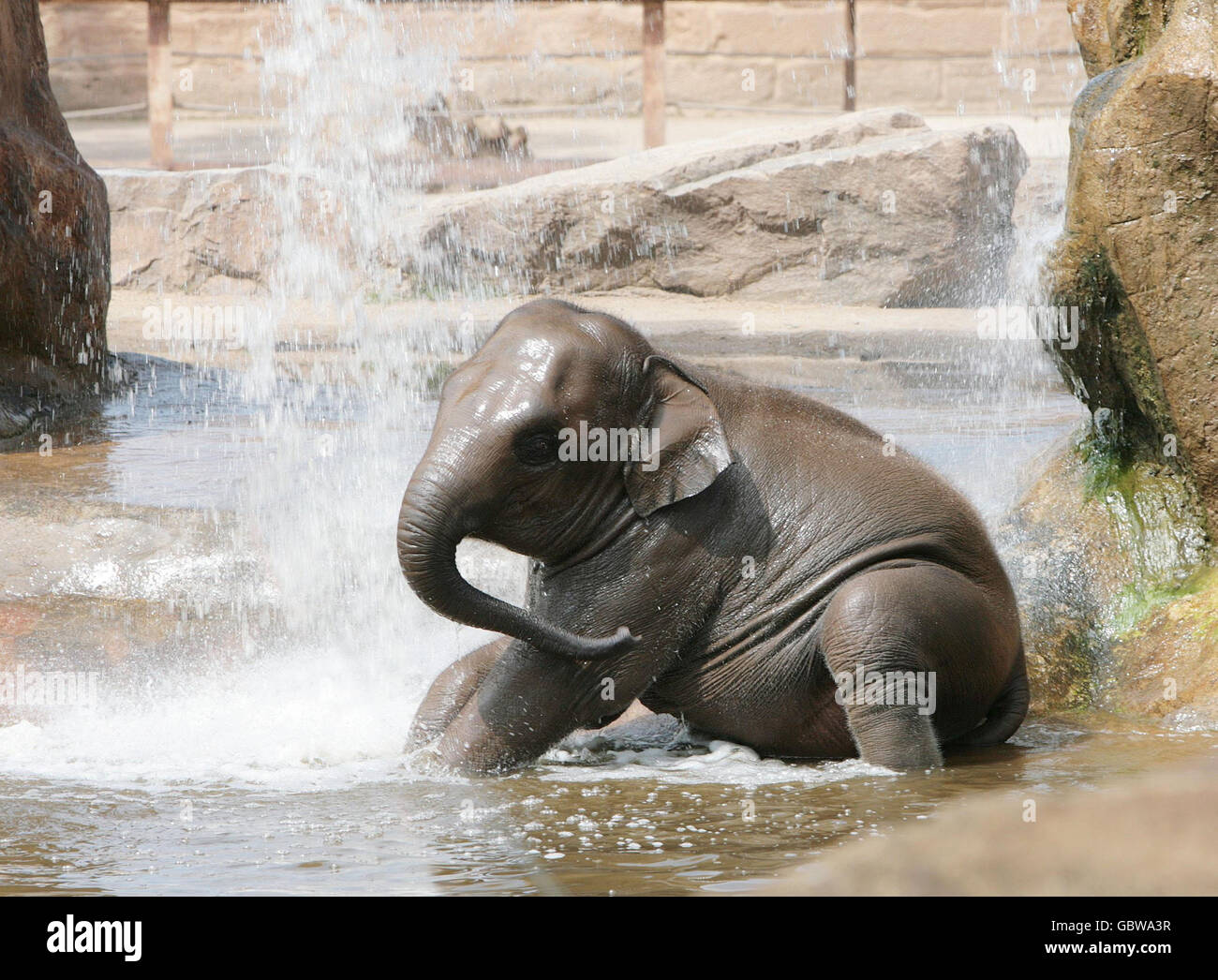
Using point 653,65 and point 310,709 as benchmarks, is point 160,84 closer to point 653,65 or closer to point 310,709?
point 653,65

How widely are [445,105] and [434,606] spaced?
53.2 feet

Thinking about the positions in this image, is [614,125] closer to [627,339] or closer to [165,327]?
[165,327]

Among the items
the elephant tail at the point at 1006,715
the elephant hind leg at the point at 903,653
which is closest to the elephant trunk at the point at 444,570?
the elephant hind leg at the point at 903,653

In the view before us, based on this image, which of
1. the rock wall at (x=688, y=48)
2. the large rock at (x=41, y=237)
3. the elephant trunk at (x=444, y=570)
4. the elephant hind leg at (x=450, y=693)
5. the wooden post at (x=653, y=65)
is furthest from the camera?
the rock wall at (x=688, y=48)

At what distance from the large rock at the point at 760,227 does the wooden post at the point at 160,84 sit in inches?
140

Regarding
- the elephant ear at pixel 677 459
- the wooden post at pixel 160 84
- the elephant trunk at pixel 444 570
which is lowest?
the elephant trunk at pixel 444 570

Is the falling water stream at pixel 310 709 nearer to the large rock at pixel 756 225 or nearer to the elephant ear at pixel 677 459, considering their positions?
the elephant ear at pixel 677 459

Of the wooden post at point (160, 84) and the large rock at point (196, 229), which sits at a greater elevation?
the wooden post at point (160, 84)

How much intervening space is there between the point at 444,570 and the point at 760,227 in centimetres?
1115

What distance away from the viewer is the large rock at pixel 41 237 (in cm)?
948

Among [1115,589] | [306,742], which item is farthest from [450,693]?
[1115,589]

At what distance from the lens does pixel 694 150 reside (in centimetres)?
1561

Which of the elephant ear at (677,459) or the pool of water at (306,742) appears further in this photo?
the elephant ear at (677,459)

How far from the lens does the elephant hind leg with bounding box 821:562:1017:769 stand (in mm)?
4680
